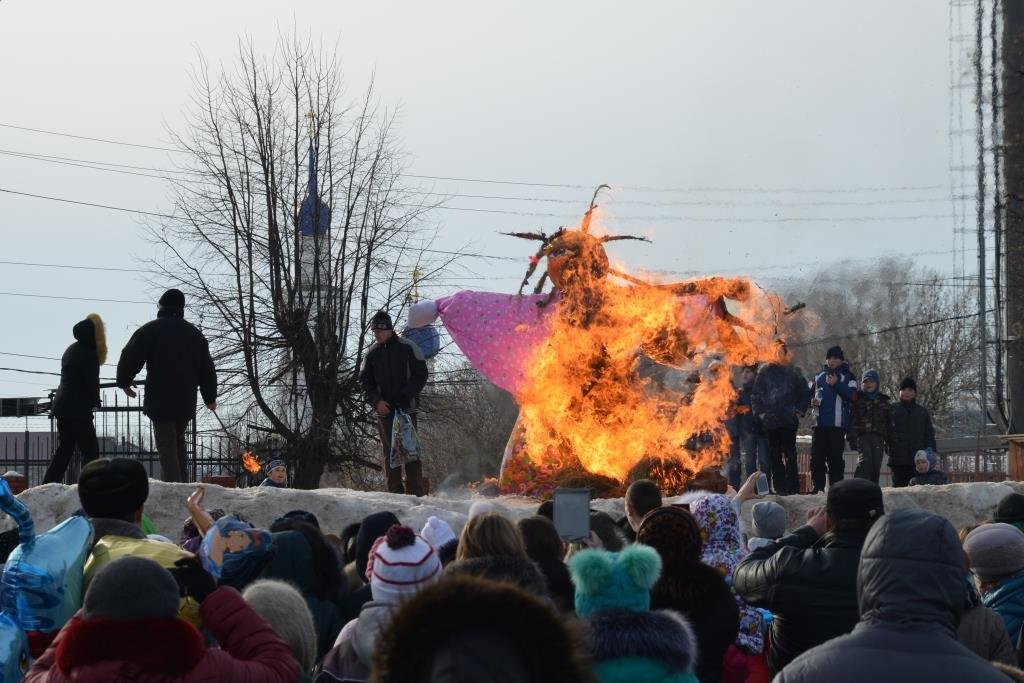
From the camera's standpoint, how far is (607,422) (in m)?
13.8

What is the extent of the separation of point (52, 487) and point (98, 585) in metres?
7.67

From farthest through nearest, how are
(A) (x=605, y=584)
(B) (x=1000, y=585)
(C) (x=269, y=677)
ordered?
1. (B) (x=1000, y=585)
2. (A) (x=605, y=584)
3. (C) (x=269, y=677)

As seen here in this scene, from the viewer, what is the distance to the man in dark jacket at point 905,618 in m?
3.44

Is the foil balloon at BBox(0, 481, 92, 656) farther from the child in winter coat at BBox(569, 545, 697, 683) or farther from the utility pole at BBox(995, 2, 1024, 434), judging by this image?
the utility pole at BBox(995, 2, 1024, 434)

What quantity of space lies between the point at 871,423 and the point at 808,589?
9929 mm

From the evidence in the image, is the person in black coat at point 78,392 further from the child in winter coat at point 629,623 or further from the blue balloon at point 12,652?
the child in winter coat at point 629,623

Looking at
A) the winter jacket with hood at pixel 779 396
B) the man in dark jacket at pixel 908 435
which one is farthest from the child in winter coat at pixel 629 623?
the man in dark jacket at pixel 908 435

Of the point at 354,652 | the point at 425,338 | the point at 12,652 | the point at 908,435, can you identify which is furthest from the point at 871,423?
the point at 12,652

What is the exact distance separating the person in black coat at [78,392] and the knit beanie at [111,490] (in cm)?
715

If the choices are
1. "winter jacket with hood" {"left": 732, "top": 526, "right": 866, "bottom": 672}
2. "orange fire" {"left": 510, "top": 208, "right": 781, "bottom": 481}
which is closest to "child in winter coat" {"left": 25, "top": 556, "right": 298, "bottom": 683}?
"winter jacket with hood" {"left": 732, "top": 526, "right": 866, "bottom": 672}

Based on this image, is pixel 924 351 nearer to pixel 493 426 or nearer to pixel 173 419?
pixel 493 426

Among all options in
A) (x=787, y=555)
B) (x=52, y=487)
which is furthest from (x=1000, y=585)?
(x=52, y=487)

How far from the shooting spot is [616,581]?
4.37 meters

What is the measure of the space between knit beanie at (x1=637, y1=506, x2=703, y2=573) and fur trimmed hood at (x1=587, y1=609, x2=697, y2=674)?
98 centimetres
